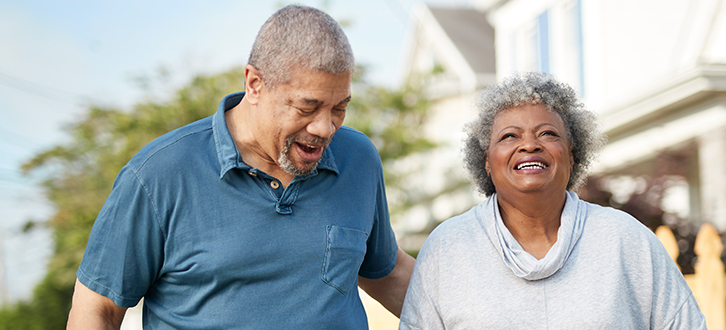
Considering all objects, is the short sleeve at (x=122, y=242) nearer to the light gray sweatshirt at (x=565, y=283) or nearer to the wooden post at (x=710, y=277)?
the light gray sweatshirt at (x=565, y=283)

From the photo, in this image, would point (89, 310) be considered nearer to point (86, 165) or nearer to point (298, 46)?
point (298, 46)

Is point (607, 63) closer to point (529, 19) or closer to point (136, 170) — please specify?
point (529, 19)

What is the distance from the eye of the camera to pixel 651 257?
236cm

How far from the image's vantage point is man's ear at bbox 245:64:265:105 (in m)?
2.34

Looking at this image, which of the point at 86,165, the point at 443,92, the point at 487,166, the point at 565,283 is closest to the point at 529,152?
the point at 487,166

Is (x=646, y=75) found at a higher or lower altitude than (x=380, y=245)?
higher

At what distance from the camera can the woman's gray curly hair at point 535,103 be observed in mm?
2590

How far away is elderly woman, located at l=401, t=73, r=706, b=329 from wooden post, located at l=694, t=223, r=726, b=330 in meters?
2.55

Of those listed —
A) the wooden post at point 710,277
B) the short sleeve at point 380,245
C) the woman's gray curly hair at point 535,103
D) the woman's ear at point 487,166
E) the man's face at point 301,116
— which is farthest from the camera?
the wooden post at point 710,277

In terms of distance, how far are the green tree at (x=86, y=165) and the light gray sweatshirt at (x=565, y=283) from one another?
8492 mm

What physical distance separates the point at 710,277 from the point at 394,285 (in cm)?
298

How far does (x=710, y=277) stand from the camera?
4.76m

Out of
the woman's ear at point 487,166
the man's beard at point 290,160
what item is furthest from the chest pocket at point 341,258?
the woman's ear at point 487,166

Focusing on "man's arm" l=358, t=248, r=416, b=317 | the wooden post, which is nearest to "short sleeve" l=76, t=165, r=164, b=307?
"man's arm" l=358, t=248, r=416, b=317
